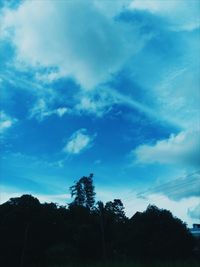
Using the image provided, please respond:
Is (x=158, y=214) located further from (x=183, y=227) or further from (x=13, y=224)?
(x=13, y=224)

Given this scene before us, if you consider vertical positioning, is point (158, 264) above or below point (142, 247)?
below

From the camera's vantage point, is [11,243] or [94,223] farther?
[94,223]

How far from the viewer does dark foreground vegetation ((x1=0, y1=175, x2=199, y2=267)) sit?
35.7 m

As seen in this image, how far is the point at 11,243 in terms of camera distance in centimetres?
4366

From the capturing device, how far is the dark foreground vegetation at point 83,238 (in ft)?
117

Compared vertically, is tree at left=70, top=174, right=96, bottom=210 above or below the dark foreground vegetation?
above

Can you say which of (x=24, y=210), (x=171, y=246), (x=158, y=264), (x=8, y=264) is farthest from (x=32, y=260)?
(x=158, y=264)

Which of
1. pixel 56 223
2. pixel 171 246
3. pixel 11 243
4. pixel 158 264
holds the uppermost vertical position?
pixel 56 223

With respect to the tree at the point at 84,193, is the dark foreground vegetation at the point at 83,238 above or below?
below

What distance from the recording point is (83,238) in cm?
4319

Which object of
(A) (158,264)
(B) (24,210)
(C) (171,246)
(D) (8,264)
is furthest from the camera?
(B) (24,210)

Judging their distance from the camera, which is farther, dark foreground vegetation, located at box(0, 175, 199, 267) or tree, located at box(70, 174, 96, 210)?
tree, located at box(70, 174, 96, 210)

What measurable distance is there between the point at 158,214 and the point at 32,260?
1568 centimetres

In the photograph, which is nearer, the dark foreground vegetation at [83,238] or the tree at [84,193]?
the dark foreground vegetation at [83,238]
